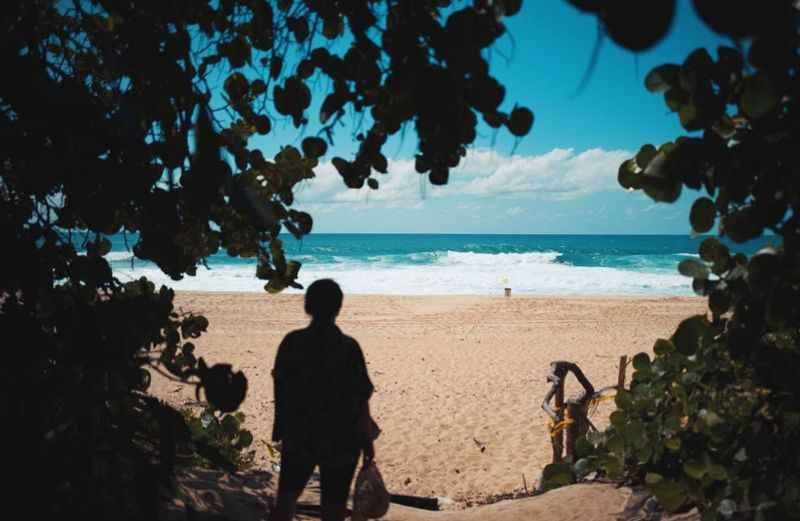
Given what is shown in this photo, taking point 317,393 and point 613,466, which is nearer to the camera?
point 317,393

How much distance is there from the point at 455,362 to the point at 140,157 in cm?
959

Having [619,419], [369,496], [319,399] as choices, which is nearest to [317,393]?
[319,399]

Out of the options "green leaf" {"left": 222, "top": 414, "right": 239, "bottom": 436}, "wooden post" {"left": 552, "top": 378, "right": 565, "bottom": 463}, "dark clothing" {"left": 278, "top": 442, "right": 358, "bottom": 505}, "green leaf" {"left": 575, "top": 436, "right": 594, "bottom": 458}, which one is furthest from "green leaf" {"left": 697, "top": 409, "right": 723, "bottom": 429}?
"green leaf" {"left": 222, "top": 414, "right": 239, "bottom": 436}

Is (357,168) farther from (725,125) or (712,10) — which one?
(712,10)

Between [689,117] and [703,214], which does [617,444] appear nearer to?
[703,214]

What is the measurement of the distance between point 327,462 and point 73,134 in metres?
1.73

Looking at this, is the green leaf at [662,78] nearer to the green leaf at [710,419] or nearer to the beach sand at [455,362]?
the green leaf at [710,419]

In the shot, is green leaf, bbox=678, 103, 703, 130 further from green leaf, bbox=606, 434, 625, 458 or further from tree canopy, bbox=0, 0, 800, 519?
green leaf, bbox=606, 434, 625, 458

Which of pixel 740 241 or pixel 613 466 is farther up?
pixel 740 241

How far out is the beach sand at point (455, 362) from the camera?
600 cm

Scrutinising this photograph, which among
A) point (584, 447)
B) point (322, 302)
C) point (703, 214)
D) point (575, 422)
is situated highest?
point (703, 214)

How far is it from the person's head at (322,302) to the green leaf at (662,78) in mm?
1472

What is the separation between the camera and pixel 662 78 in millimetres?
1369

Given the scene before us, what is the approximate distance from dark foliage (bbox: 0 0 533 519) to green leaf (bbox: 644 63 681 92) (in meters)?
0.45
